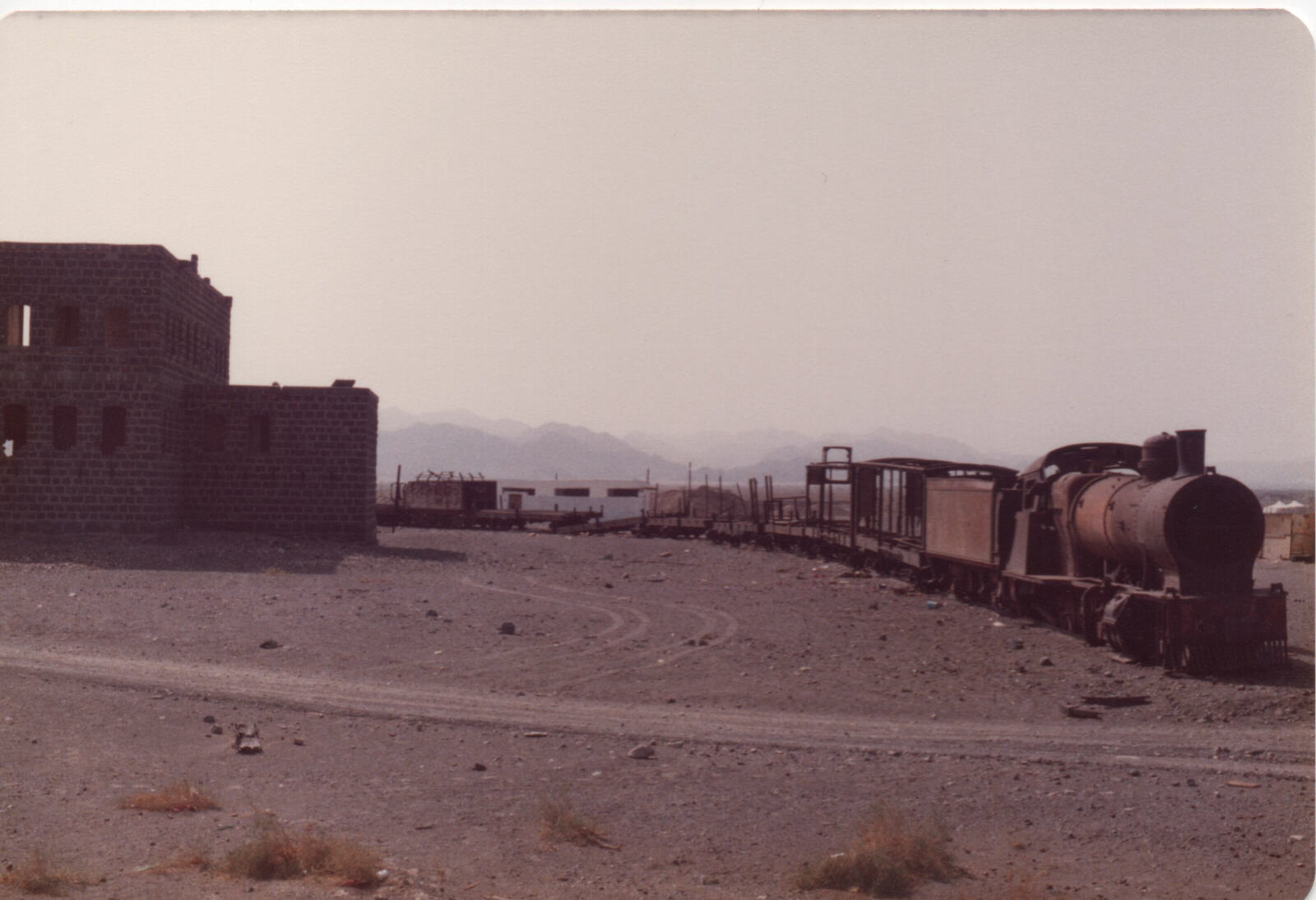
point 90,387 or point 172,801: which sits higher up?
point 90,387

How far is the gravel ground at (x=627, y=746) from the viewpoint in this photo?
20.8 ft

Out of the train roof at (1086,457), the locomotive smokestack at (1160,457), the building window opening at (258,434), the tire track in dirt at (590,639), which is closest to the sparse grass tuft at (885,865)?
the tire track in dirt at (590,639)

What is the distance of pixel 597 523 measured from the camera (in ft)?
140

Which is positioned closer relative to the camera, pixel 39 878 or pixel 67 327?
pixel 39 878

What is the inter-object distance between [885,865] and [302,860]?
136 inches

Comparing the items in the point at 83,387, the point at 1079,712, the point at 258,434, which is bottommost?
the point at 1079,712

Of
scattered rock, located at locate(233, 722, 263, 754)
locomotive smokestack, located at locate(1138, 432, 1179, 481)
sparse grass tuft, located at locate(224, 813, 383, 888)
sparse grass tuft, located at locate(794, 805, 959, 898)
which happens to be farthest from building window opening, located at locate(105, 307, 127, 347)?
sparse grass tuft, located at locate(794, 805, 959, 898)

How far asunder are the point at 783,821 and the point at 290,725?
15.8 feet

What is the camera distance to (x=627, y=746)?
877 centimetres

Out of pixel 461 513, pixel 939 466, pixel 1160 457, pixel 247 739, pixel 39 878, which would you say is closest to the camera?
pixel 39 878

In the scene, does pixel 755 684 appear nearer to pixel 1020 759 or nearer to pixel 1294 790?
pixel 1020 759

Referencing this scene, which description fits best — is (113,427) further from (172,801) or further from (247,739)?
(172,801)

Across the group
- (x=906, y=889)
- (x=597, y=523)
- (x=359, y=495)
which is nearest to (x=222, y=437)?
(x=359, y=495)

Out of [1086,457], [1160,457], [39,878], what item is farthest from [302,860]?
[1086,457]
